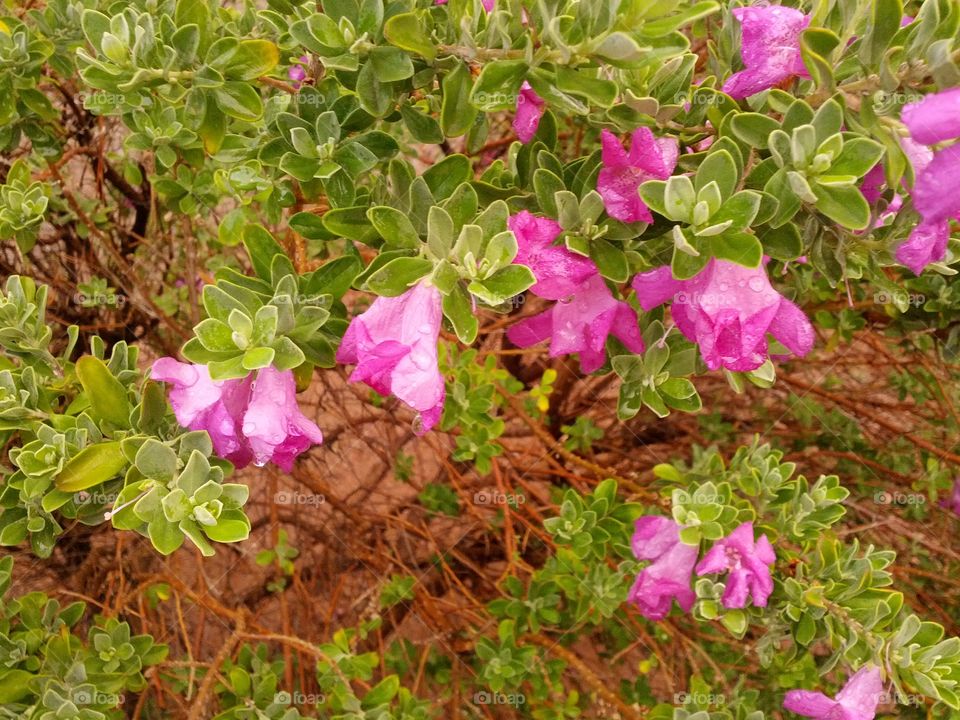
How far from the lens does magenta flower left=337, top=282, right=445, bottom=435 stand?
0.93 meters

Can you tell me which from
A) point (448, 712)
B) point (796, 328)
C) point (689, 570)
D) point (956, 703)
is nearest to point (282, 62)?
point (796, 328)

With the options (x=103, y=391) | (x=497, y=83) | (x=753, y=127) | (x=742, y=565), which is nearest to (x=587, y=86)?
(x=497, y=83)

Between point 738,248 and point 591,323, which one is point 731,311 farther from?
point 591,323

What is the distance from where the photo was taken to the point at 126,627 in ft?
5.40

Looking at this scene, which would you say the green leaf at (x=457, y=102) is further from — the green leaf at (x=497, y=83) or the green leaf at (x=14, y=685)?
the green leaf at (x=14, y=685)

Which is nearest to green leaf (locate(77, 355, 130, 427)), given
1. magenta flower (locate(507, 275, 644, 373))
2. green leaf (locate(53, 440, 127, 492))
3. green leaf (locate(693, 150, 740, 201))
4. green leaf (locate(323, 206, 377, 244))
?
green leaf (locate(53, 440, 127, 492))

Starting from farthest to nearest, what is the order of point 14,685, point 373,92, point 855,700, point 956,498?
point 956,498
point 14,685
point 855,700
point 373,92

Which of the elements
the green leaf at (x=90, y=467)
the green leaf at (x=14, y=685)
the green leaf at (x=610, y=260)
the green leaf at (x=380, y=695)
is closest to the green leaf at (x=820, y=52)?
the green leaf at (x=610, y=260)

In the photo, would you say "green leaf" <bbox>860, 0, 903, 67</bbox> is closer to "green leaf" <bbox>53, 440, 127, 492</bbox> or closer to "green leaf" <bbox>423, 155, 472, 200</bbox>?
"green leaf" <bbox>423, 155, 472, 200</bbox>

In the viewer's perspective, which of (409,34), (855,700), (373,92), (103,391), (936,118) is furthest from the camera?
(855,700)

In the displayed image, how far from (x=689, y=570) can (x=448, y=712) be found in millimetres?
1547

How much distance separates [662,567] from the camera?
4.88 ft

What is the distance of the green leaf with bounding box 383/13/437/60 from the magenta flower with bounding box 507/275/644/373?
0.36m

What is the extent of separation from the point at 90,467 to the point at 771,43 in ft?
3.44
